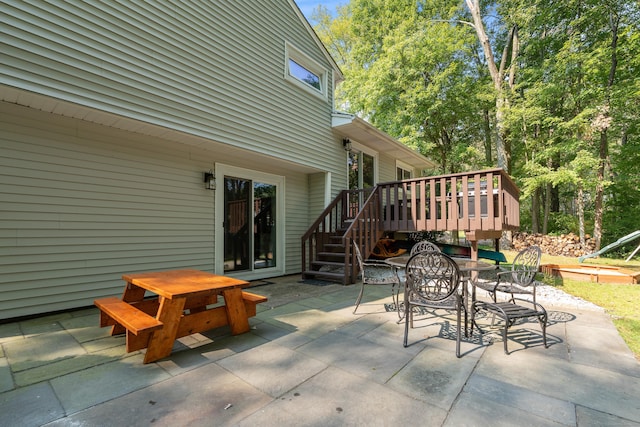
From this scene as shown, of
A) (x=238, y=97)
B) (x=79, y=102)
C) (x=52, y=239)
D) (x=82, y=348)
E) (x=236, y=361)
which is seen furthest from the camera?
(x=238, y=97)

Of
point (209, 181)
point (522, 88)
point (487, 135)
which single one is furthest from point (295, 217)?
point (487, 135)

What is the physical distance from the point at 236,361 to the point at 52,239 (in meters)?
3.07

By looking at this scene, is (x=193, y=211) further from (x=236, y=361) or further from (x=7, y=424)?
(x=7, y=424)

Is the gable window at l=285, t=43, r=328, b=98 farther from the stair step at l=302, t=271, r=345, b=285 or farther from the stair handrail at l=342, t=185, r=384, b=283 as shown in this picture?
the stair step at l=302, t=271, r=345, b=285

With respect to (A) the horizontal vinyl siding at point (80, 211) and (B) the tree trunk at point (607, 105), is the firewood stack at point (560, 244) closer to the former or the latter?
(B) the tree trunk at point (607, 105)

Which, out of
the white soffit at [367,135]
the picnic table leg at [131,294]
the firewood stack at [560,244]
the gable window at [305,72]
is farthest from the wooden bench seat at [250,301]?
the firewood stack at [560,244]

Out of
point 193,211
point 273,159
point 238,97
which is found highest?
point 238,97

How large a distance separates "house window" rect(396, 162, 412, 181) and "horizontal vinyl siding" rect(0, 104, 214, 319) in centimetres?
778

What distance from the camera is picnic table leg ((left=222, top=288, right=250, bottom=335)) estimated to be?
284 cm

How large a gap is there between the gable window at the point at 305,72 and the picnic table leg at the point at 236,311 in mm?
4773

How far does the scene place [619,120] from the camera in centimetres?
1003

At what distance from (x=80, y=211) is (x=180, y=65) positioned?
2.47 m

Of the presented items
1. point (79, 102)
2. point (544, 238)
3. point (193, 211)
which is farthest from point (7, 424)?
point (544, 238)

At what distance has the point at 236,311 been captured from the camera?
293 cm
